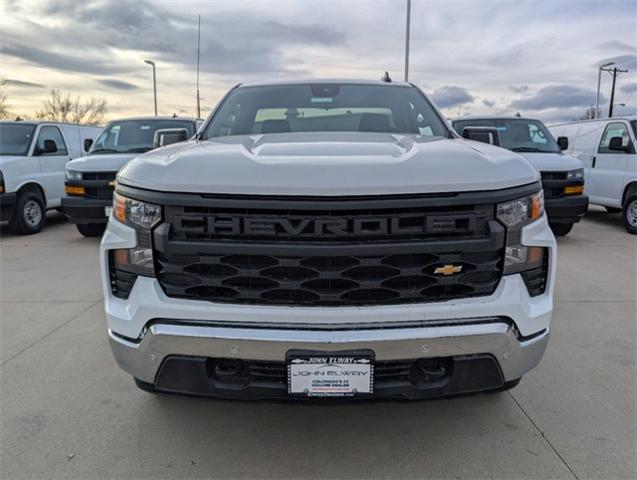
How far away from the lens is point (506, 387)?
2145 millimetres

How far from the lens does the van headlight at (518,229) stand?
2.03 meters

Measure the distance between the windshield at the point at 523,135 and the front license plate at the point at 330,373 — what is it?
22.0 ft

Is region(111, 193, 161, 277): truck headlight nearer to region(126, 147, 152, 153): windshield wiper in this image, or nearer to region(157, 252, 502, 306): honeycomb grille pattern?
region(157, 252, 502, 306): honeycomb grille pattern

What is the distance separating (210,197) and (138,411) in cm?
149

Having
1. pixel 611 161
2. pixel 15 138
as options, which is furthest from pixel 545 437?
pixel 15 138

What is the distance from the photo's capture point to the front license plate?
192cm

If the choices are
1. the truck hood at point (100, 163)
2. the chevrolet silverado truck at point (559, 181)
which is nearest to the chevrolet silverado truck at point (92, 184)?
the truck hood at point (100, 163)

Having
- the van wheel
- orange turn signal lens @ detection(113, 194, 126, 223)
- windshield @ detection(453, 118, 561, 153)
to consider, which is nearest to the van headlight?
orange turn signal lens @ detection(113, 194, 126, 223)

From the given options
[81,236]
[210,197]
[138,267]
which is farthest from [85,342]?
[81,236]

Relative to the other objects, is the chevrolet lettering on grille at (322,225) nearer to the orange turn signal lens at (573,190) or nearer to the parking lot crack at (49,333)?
the parking lot crack at (49,333)

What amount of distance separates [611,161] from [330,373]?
8.94m

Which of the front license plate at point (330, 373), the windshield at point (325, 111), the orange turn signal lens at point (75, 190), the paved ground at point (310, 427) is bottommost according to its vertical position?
the paved ground at point (310, 427)

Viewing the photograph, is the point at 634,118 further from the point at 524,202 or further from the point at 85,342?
the point at 85,342

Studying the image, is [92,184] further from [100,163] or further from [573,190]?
[573,190]
